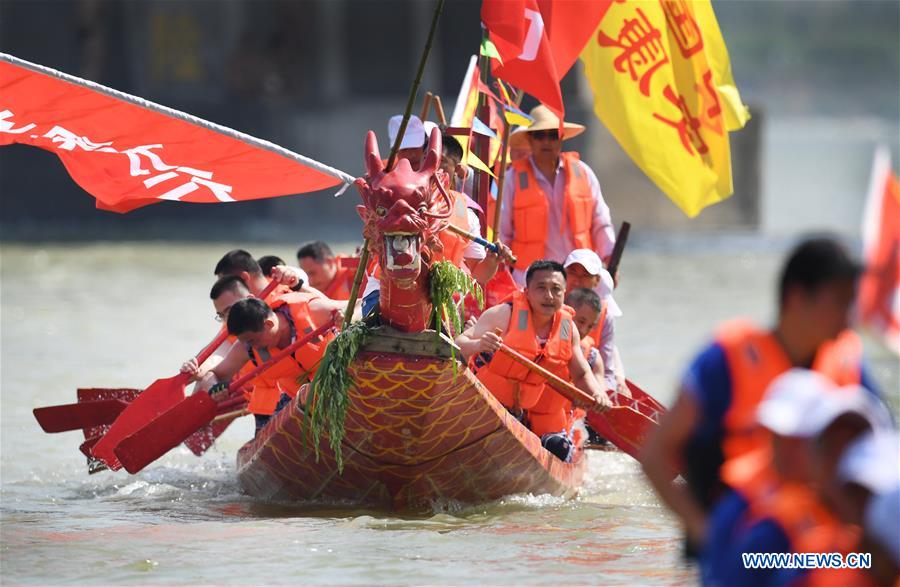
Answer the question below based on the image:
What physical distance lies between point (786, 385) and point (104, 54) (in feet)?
65.2

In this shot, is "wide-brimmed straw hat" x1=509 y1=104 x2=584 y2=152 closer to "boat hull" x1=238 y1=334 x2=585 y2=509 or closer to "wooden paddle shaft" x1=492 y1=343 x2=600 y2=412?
"wooden paddle shaft" x1=492 y1=343 x2=600 y2=412

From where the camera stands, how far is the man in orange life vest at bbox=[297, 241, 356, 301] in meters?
9.84

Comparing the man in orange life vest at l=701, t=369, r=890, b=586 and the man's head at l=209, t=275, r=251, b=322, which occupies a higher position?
the man's head at l=209, t=275, r=251, b=322

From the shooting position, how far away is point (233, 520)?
786cm

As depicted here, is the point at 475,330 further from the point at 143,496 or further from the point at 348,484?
the point at 143,496

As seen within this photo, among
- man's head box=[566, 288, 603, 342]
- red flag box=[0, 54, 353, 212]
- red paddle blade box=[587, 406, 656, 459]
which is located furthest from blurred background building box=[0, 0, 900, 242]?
red paddle blade box=[587, 406, 656, 459]

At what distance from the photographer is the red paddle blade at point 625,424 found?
313 inches

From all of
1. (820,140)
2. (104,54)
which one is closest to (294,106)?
(104,54)

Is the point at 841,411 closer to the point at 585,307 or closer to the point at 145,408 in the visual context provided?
the point at 585,307

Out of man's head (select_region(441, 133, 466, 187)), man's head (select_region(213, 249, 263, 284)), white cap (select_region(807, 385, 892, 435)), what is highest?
man's head (select_region(441, 133, 466, 187))

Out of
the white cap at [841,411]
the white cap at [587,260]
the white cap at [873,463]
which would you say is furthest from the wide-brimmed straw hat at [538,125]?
the white cap at [873,463]

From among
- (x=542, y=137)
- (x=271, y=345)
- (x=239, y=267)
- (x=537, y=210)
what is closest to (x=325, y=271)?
(x=239, y=267)

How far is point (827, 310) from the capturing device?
13.8 feet

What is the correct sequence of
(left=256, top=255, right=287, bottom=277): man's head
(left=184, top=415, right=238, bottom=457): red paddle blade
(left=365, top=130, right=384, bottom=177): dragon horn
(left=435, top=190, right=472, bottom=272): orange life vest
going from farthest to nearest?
(left=256, top=255, right=287, bottom=277): man's head
(left=184, top=415, right=238, bottom=457): red paddle blade
(left=435, top=190, right=472, bottom=272): orange life vest
(left=365, top=130, right=384, bottom=177): dragon horn
